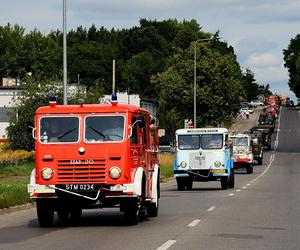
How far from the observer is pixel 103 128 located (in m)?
18.1

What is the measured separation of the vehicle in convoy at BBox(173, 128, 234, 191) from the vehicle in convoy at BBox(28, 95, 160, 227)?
1618cm

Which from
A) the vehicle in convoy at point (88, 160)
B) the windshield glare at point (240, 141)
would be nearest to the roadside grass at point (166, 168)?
the windshield glare at point (240, 141)

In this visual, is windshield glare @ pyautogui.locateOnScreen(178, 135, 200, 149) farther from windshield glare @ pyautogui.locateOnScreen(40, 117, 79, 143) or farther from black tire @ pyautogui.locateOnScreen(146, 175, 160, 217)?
windshield glare @ pyautogui.locateOnScreen(40, 117, 79, 143)

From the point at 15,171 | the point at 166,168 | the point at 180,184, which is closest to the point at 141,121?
the point at 180,184

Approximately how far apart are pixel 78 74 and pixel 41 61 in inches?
386

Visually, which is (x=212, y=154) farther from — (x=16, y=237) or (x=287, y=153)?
(x=287, y=153)

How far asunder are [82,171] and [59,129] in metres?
1.21

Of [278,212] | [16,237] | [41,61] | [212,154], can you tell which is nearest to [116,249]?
[16,237]

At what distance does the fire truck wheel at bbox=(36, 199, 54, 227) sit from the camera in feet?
58.4

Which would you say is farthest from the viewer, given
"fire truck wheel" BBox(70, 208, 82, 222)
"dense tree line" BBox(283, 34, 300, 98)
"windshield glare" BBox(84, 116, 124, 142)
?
"dense tree line" BBox(283, 34, 300, 98)

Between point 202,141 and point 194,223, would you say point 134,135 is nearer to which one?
point 194,223

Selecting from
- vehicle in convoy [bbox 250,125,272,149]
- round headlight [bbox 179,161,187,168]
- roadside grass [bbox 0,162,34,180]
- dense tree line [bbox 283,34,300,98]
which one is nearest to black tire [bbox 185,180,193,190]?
round headlight [bbox 179,161,187,168]

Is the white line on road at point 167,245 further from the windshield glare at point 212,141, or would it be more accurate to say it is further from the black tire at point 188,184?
the black tire at point 188,184

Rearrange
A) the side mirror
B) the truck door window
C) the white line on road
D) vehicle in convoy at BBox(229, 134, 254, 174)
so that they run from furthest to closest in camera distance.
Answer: vehicle in convoy at BBox(229, 134, 254, 174), the side mirror, the truck door window, the white line on road
